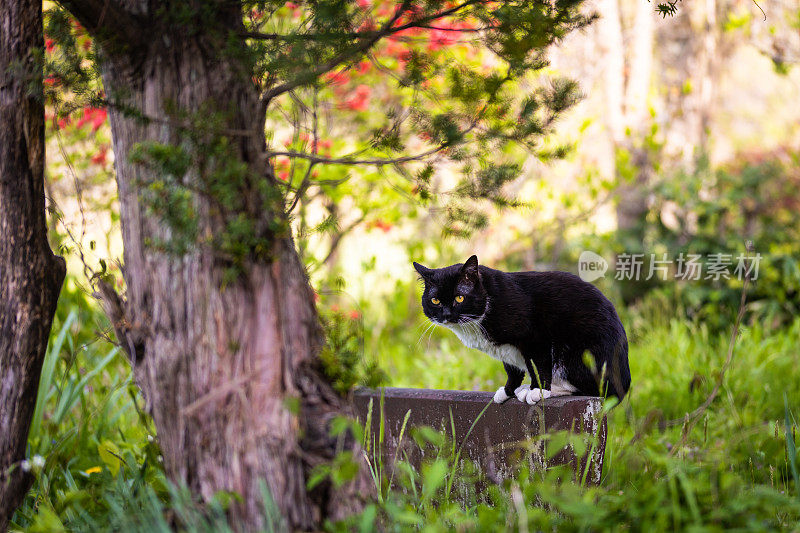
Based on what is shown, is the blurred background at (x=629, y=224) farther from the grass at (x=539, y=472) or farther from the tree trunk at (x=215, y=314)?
the tree trunk at (x=215, y=314)

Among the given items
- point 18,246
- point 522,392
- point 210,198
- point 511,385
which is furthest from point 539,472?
point 18,246

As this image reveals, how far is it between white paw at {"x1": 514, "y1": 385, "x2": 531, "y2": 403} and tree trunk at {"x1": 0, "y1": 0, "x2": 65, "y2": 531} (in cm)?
167

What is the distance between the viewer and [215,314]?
1.77 meters

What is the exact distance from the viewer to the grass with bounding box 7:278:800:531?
1.72 meters

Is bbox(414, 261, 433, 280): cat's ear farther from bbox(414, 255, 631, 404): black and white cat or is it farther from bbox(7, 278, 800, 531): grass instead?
bbox(7, 278, 800, 531): grass

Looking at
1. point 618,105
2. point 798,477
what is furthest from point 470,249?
point 798,477

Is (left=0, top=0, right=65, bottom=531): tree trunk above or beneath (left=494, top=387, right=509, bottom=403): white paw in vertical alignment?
above

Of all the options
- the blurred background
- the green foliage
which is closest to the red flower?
the blurred background

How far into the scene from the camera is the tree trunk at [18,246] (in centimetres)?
212

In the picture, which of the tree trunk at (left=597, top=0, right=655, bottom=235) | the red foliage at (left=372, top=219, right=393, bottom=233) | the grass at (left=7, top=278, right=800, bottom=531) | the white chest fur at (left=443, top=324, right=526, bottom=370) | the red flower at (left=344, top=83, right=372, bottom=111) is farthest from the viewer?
the tree trunk at (left=597, top=0, right=655, bottom=235)

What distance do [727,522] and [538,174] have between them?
4.42 meters

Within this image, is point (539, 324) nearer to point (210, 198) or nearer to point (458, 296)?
point (458, 296)

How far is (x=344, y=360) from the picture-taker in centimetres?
182

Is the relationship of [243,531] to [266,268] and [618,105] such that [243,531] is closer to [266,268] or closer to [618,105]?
[266,268]
